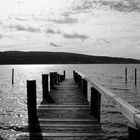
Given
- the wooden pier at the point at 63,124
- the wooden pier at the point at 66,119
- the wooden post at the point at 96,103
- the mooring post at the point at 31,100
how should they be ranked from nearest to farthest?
the wooden pier at the point at 66,119 → the wooden pier at the point at 63,124 → the mooring post at the point at 31,100 → the wooden post at the point at 96,103

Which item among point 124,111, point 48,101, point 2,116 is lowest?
point 2,116

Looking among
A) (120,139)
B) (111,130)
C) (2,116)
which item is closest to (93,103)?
(120,139)

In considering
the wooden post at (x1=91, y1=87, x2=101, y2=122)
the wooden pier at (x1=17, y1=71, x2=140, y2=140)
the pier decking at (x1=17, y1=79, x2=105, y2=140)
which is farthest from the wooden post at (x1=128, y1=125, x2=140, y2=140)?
the wooden post at (x1=91, y1=87, x2=101, y2=122)

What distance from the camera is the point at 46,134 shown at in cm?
538

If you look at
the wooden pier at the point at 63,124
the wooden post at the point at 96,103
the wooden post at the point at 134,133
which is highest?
the wooden post at the point at 134,133

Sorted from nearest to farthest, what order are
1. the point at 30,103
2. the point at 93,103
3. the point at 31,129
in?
the point at 31,129 < the point at 30,103 < the point at 93,103

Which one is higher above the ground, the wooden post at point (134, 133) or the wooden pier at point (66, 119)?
the wooden post at point (134, 133)

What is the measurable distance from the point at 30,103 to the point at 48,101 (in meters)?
3.11

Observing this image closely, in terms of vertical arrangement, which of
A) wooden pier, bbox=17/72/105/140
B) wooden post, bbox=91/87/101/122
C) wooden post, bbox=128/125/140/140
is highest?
wooden post, bbox=128/125/140/140

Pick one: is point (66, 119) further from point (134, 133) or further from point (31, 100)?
point (134, 133)

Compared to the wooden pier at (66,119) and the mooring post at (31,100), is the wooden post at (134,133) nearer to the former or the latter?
the wooden pier at (66,119)

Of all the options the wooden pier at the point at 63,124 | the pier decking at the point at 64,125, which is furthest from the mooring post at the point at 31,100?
the pier decking at the point at 64,125

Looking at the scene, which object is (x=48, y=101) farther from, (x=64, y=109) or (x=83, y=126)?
(x=83, y=126)

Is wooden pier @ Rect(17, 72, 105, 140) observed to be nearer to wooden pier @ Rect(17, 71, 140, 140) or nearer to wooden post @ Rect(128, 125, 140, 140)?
wooden pier @ Rect(17, 71, 140, 140)
